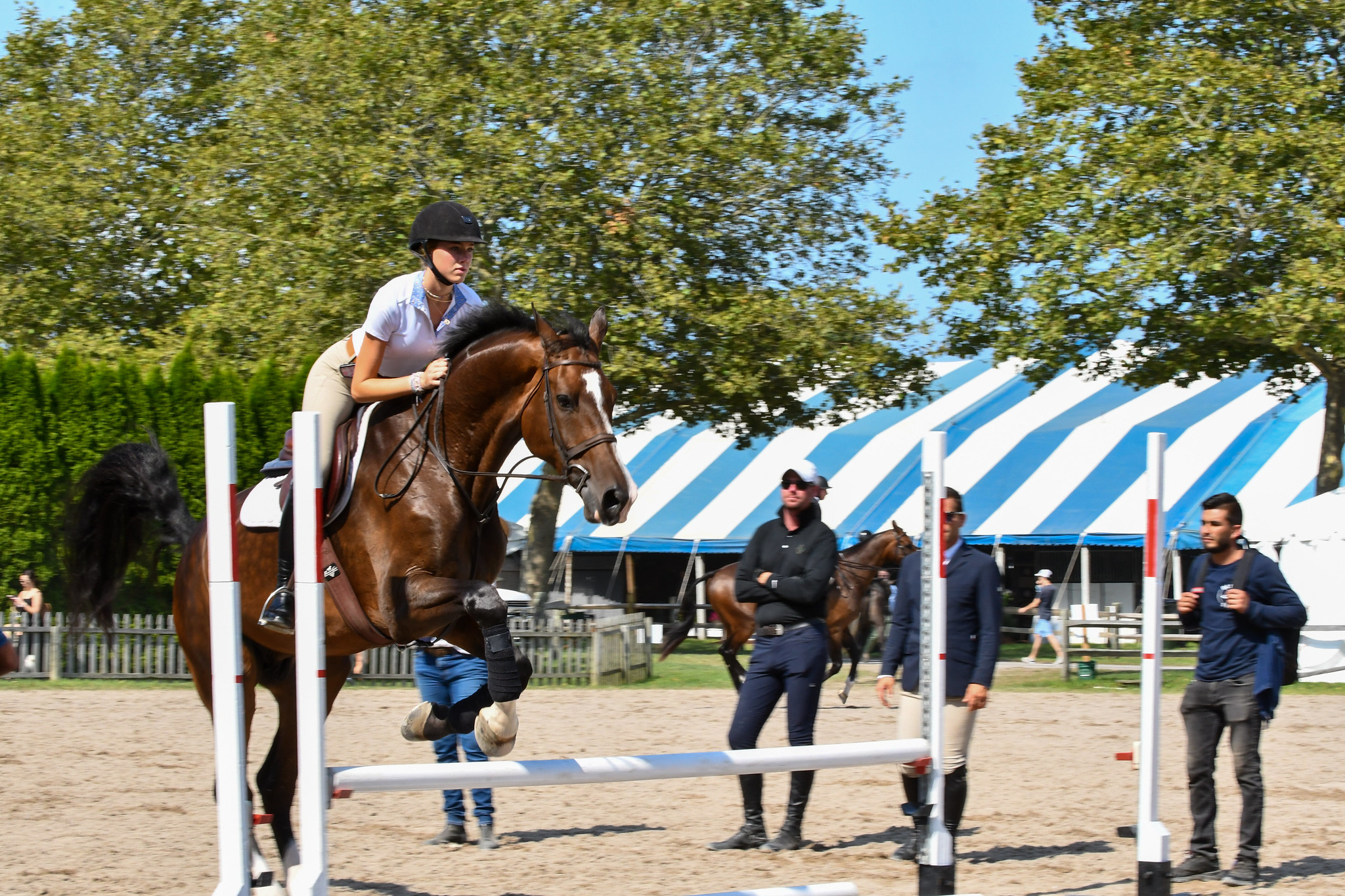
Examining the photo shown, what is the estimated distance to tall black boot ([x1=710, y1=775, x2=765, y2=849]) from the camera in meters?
6.94

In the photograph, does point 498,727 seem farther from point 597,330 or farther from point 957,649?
point 957,649

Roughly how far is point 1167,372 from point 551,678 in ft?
34.6

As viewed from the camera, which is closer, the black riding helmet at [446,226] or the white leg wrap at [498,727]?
the white leg wrap at [498,727]

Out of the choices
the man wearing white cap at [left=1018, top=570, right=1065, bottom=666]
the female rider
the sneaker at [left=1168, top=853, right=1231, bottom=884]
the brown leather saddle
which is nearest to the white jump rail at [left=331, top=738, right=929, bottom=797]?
the brown leather saddle

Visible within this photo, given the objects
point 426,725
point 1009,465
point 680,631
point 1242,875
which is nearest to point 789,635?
point 1242,875

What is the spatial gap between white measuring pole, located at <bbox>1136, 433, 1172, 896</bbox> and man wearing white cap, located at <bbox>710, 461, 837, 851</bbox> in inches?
66.2

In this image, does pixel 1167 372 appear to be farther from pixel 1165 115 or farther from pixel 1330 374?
pixel 1165 115

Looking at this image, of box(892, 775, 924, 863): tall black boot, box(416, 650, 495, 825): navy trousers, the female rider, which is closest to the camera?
the female rider

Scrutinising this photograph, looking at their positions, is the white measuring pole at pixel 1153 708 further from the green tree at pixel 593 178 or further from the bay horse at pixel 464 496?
the green tree at pixel 593 178

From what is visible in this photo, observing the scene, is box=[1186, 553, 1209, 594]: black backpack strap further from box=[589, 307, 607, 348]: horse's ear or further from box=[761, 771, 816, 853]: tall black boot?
box=[589, 307, 607, 348]: horse's ear

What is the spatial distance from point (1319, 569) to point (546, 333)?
1516 centimetres

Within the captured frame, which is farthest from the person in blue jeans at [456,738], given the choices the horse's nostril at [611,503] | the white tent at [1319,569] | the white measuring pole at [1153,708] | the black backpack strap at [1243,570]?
the white tent at [1319,569]

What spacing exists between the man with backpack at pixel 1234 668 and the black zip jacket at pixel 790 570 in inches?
65.8

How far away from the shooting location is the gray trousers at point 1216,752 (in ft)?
20.7
